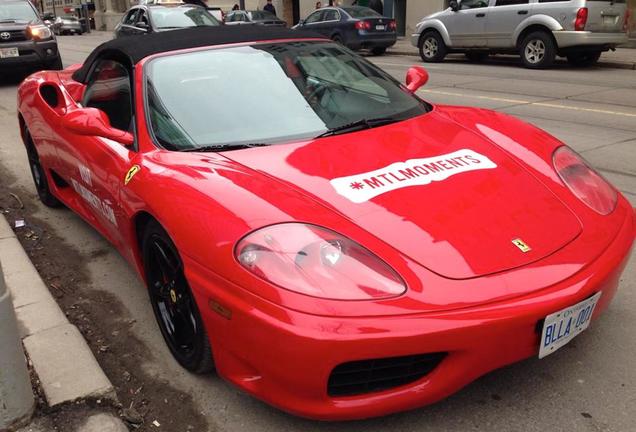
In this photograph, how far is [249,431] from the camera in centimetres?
227

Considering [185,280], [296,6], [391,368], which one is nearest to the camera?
[391,368]

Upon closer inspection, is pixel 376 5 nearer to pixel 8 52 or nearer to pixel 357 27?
pixel 357 27

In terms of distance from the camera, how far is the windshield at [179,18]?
13.5 meters

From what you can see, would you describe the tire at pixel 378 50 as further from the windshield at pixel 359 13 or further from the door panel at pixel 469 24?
the door panel at pixel 469 24

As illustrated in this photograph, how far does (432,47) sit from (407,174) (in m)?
13.5

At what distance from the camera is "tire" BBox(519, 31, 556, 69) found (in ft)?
40.8

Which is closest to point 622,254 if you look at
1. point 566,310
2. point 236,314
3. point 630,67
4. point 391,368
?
point 566,310

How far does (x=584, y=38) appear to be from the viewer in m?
11.9

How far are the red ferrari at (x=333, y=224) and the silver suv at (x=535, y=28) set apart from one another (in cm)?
1001

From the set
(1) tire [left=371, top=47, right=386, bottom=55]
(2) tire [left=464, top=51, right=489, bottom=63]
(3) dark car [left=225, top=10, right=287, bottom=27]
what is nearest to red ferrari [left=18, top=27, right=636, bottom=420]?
(2) tire [left=464, top=51, right=489, bottom=63]

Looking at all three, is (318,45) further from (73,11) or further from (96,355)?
(73,11)

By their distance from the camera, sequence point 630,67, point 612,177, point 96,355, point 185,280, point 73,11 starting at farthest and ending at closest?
point 73,11 < point 630,67 < point 612,177 < point 96,355 < point 185,280

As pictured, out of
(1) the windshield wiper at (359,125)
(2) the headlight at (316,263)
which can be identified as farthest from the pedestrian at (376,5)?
(2) the headlight at (316,263)

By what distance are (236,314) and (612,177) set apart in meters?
4.15
